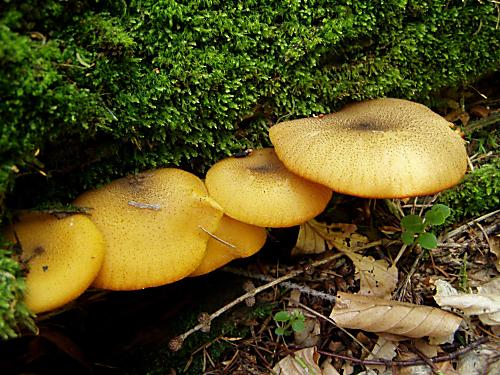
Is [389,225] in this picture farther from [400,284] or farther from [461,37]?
[461,37]

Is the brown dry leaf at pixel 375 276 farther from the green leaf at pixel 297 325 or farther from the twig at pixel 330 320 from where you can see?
the green leaf at pixel 297 325

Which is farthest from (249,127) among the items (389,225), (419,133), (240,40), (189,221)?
(389,225)

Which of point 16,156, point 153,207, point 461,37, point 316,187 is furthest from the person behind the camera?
point 461,37

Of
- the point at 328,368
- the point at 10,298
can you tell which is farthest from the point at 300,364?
the point at 10,298

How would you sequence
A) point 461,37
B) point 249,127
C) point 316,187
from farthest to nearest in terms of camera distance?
point 461,37, point 249,127, point 316,187

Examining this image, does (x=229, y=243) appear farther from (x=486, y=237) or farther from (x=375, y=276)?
(x=486, y=237)

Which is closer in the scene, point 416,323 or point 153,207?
point 153,207

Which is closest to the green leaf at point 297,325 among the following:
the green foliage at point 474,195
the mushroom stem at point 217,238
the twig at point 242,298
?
the twig at point 242,298
